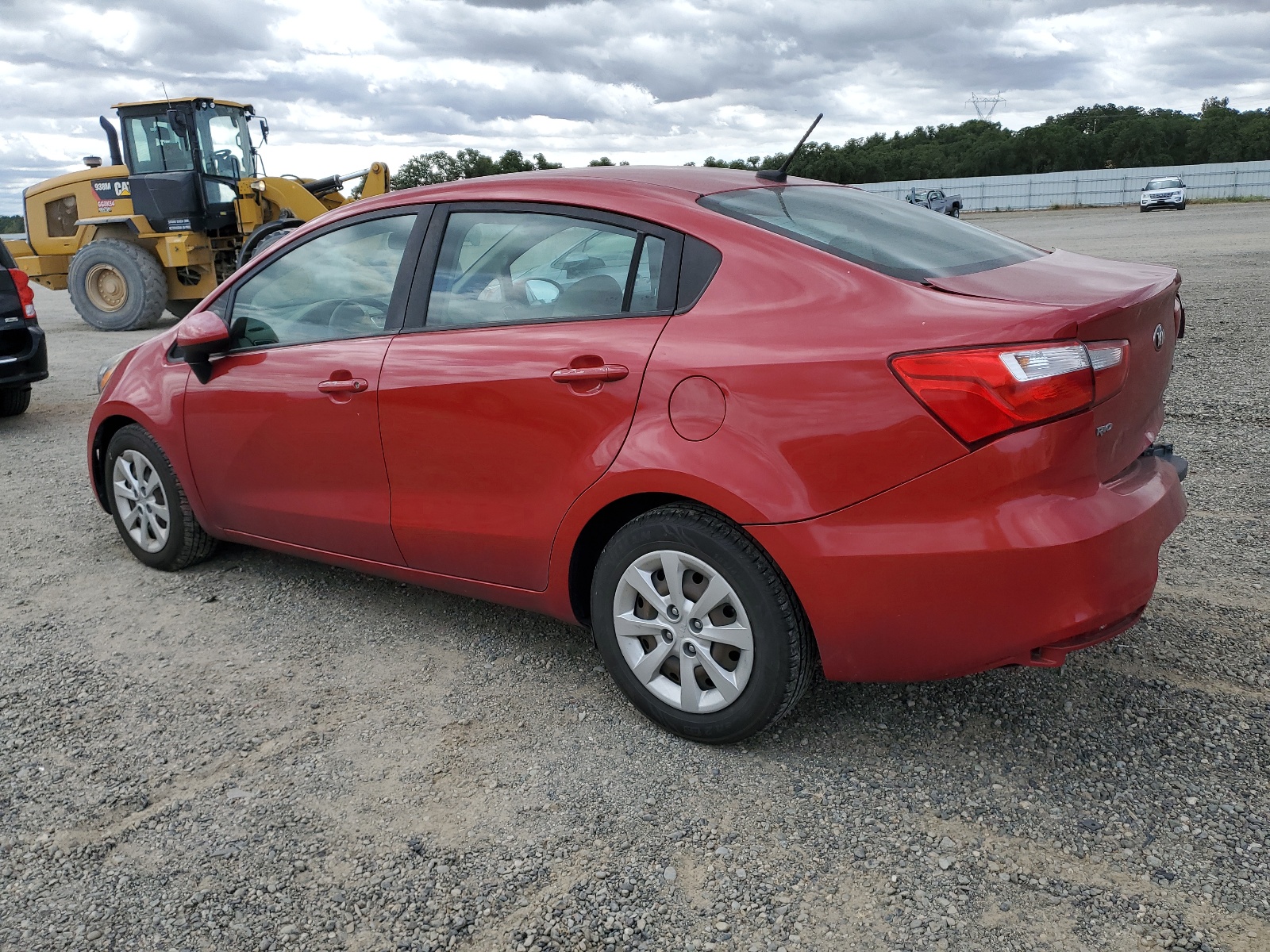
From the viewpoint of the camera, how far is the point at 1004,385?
233 centimetres

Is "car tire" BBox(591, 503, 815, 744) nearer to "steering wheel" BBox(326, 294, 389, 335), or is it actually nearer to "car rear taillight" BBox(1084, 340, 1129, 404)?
"car rear taillight" BBox(1084, 340, 1129, 404)

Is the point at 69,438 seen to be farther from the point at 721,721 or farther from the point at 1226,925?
the point at 1226,925

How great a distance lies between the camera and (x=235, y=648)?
3.77 meters

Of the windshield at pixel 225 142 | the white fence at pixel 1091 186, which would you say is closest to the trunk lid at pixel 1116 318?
the windshield at pixel 225 142

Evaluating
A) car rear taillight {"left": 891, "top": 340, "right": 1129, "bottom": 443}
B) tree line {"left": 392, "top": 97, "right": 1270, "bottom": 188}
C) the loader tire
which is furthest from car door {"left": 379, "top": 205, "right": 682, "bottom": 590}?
tree line {"left": 392, "top": 97, "right": 1270, "bottom": 188}

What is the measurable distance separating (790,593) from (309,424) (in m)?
1.90

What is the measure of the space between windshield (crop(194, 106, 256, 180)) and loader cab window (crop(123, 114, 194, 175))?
10.6 inches

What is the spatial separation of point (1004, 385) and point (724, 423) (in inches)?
26.9

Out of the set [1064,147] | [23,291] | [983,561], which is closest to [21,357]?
[23,291]

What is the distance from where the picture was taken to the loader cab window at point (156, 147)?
47.6 ft

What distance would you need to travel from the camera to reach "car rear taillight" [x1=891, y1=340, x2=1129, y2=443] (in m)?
2.34

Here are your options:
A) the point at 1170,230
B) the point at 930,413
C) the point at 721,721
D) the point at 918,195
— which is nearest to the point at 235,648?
the point at 721,721

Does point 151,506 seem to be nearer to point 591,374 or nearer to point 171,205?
point 591,374

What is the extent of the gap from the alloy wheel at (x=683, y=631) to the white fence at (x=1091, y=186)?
48782mm
